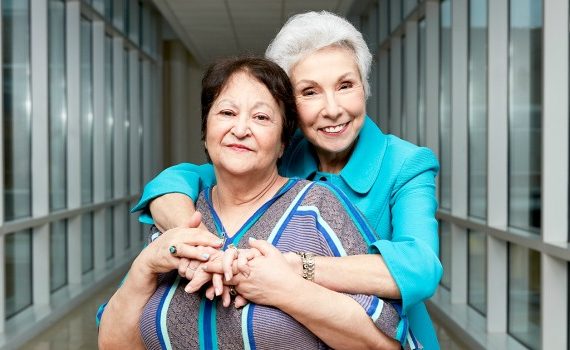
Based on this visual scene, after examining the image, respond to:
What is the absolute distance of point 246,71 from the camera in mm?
1592

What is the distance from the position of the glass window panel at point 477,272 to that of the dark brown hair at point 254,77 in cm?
536

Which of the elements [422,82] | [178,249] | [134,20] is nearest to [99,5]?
[134,20]

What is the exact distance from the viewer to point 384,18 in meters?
11.0

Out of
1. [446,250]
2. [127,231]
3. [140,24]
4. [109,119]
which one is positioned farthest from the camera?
[140,24]

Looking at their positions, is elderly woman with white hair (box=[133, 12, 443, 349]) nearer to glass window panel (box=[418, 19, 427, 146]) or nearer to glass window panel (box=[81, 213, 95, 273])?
glass window panel (box=[418, 19, 427, 146])

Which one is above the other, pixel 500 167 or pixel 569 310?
pixel 500 167

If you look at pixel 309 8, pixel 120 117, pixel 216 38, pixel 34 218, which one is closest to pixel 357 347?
pixel 34 218

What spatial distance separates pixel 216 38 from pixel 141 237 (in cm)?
391

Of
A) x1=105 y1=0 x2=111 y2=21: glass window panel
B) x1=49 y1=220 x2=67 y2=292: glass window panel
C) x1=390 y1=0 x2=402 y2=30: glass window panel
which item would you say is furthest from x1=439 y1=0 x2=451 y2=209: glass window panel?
x1=105 y1=0 x2=111 y2=21: glass window panel

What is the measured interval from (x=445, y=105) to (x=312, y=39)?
651 cm

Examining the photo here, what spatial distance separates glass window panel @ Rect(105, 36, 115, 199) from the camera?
10711 millimetres

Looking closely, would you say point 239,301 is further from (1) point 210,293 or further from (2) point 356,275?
(2) point 356,275

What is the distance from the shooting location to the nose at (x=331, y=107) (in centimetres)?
174

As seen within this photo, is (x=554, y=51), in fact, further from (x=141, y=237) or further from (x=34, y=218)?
(x=141, y=237)
